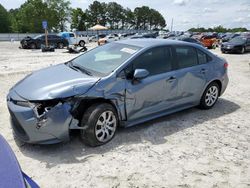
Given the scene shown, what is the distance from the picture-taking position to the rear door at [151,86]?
173 inches

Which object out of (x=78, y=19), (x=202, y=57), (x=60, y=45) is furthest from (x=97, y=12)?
(x=202, y=57)

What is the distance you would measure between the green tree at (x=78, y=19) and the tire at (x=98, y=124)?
73.8 meters

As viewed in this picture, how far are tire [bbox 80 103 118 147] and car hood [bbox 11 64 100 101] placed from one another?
350 millimetres

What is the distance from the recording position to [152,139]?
443cm

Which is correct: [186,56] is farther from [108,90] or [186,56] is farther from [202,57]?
[108,90]

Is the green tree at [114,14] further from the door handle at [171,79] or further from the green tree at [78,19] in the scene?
the door handle at [171,79]

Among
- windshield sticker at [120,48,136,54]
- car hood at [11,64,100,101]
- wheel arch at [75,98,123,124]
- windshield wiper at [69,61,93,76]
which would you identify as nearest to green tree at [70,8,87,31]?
windshield wiper at [69,61,93,76]

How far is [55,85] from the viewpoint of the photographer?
3922 millimetres

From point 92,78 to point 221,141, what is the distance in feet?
7.73

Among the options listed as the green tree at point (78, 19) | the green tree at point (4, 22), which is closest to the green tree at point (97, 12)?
the green tree at point (78, 19)

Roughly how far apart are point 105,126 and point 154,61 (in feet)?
4.92

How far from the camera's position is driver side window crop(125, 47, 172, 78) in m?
4.51

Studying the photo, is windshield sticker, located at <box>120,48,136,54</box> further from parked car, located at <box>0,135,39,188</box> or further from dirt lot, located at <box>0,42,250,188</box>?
parked car, located at <box>0,135,39,188</box>

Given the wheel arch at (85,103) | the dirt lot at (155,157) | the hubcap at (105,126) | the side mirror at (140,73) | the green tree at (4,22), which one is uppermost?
the green tree at (4,22)
